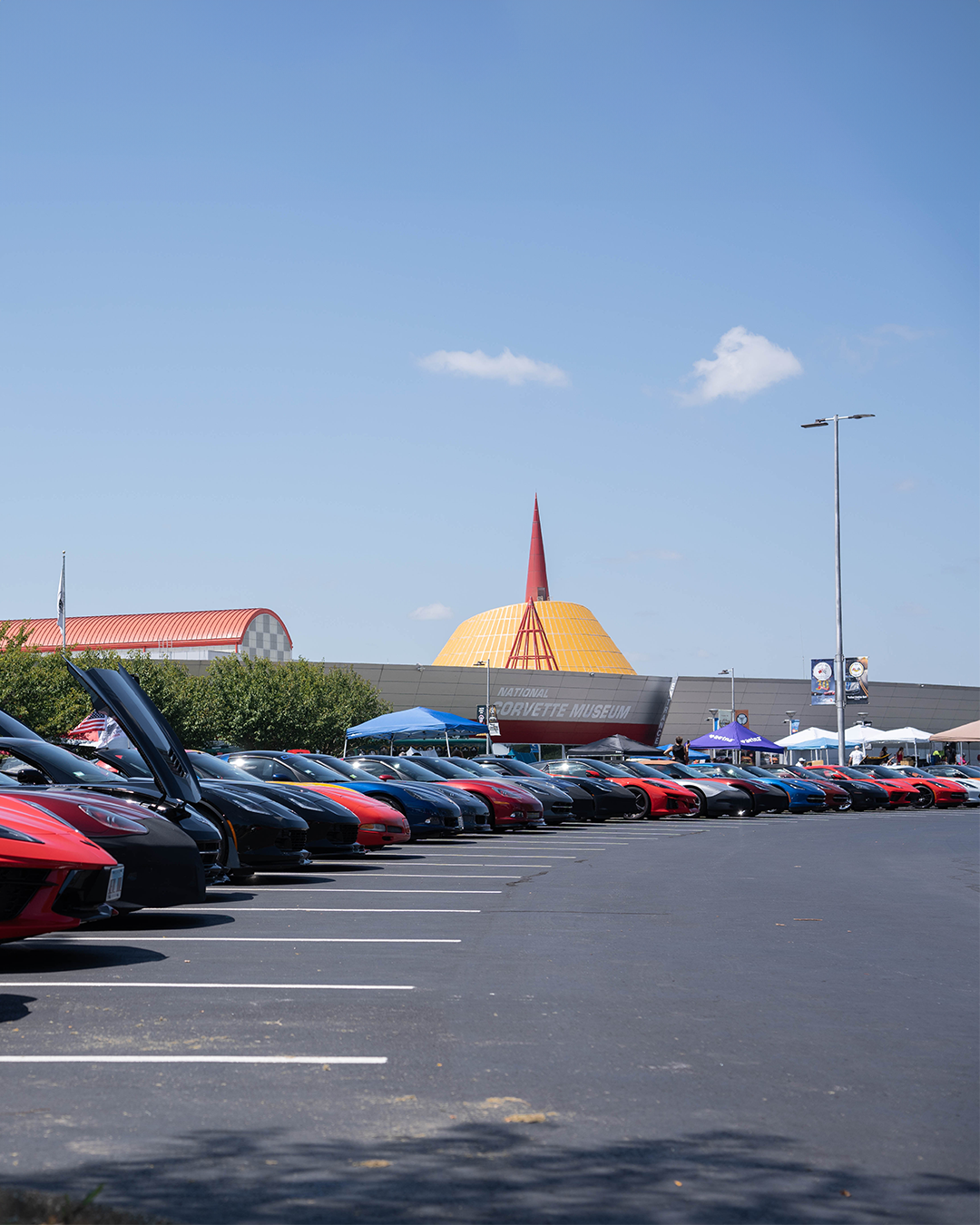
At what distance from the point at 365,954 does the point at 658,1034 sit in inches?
109

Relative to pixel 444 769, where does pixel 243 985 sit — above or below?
below

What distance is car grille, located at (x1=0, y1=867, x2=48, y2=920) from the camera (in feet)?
22.5

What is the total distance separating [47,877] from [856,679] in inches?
1492

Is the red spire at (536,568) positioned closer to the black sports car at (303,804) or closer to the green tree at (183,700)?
the green tree at (183,700)

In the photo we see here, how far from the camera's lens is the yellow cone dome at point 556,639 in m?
106

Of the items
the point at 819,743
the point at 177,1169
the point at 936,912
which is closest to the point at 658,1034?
the point at 177,1169

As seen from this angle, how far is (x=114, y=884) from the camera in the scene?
7383mm

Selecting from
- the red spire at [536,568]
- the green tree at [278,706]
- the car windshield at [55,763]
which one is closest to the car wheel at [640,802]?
the car windshield at [55,763]

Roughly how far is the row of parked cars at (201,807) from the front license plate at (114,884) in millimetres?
12

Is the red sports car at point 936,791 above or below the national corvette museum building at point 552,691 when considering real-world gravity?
below

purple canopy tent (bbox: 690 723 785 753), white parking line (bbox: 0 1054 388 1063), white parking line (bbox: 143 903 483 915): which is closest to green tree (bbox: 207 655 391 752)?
purple canopy tent (bbox: 690 723 785 753)

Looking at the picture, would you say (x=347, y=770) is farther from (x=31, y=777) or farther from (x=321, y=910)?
(x=31, y=777)

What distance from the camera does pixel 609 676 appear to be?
70312 mm

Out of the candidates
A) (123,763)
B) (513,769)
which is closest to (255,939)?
(123,763)
